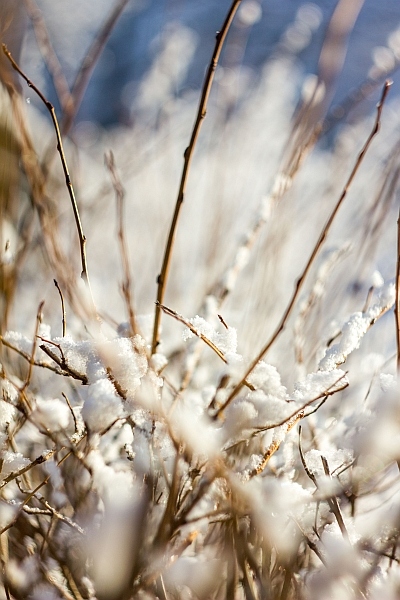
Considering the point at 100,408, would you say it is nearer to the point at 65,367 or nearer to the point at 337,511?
the point at 65,367

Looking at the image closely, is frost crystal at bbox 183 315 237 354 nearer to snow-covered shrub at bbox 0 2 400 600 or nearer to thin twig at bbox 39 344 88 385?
snow-covered shrub at bbox 0 2 400 600

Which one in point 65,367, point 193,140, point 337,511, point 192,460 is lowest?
Answer: point 337,511

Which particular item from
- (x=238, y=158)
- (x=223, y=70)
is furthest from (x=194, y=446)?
(x=223, y=70)

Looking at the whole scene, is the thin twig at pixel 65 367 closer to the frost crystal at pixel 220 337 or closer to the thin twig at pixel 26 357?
the thin twig at pixel 26 357

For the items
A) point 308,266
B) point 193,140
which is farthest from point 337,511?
point 193,140

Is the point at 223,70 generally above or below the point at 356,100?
above

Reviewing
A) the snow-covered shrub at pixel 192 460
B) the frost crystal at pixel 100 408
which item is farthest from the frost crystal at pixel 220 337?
the frost crystal at pixel 100 408

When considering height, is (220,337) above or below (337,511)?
above

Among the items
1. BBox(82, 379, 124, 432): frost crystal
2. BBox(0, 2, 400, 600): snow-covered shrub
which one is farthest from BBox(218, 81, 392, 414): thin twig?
BBox(82, 379, 124, 432): frost crystal

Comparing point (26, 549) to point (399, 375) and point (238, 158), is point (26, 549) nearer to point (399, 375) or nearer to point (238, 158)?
point (399, 375)

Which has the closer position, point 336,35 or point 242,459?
point 242,459

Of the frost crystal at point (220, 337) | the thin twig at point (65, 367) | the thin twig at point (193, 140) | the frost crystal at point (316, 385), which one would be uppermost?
the thin twig at point (193, 140)
